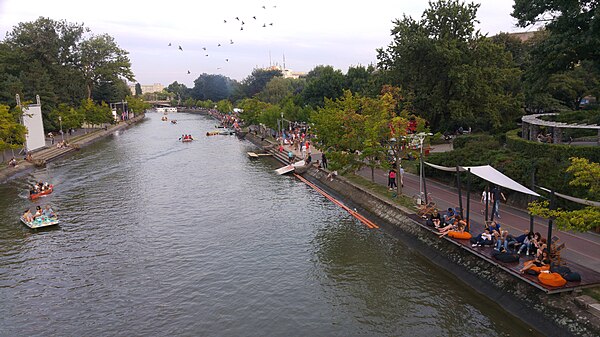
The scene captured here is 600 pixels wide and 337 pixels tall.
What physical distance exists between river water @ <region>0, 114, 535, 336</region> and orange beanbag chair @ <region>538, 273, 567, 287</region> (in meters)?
1.87

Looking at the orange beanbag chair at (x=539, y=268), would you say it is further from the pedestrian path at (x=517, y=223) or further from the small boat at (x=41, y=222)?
the small boat at (x=41, y=222)

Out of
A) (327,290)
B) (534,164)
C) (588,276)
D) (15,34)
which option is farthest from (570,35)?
(15,34)

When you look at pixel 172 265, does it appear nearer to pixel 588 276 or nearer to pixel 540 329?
pixel 540 329

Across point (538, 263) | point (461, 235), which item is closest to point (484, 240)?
point (461, 235)

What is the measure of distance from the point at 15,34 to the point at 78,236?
264ft

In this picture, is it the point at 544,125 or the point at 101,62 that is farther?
the point at 101,62

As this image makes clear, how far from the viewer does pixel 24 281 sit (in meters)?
20.6

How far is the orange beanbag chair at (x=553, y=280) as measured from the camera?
14570 mm

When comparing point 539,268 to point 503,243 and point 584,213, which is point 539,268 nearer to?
point 503,243

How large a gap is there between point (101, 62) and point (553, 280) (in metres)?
116

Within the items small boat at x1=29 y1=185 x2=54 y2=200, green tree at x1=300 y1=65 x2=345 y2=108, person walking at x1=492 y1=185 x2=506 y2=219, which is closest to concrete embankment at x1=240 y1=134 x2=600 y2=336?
person walking at x1=492 y1=185 x2=506 y2=219

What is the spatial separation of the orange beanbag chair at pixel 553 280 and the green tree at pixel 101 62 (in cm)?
11058

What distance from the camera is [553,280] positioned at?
575 inches

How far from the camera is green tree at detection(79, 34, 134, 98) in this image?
104912mm
